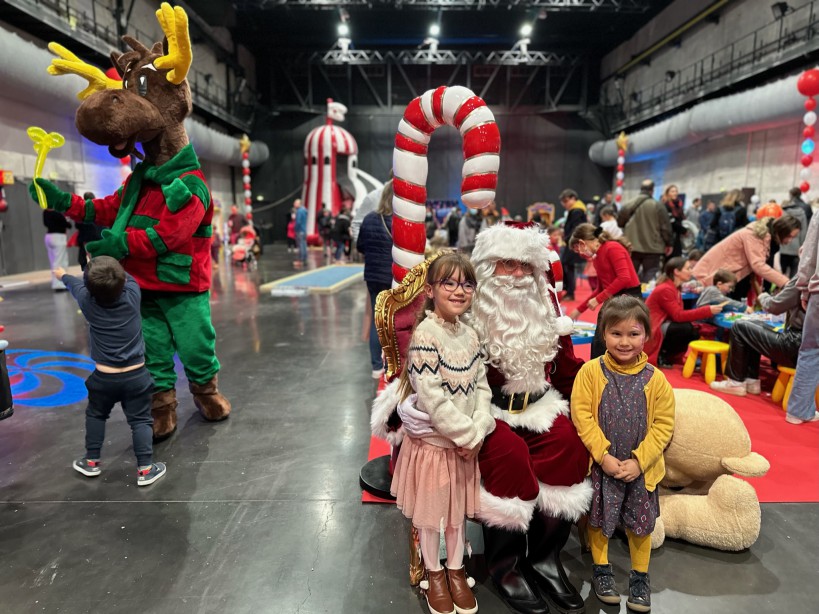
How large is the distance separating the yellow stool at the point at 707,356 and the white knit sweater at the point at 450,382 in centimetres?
309

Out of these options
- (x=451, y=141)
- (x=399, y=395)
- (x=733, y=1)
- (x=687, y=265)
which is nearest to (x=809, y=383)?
(x=687, y=265)

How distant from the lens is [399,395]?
6.31ft

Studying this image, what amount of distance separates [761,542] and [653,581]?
23.1 inches

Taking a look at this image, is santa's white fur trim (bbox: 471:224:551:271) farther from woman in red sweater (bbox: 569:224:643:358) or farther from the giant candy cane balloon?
woman in red sweater (bbox: 569:224:643:358)

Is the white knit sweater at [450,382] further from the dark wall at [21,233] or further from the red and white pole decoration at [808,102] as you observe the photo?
the dark wall at [21,233]

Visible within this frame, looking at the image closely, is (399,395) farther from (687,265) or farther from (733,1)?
(733,1)

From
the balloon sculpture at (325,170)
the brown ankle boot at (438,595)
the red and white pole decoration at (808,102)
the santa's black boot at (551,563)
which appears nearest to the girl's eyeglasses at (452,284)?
the santa's black boot at (551,563)

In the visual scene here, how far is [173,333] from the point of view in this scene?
3061mm

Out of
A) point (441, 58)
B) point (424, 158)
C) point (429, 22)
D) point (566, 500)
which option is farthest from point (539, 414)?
point (441, 58)

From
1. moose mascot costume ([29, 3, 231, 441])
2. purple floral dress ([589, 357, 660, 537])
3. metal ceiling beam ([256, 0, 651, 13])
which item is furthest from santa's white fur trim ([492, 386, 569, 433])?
metal ceiling beam ([256, 0, 651, 13])

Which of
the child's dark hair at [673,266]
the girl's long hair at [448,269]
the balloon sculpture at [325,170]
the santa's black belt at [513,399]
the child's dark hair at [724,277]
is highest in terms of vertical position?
the balloon sculpture at [325,170]

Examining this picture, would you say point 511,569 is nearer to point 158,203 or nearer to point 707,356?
point 158,203

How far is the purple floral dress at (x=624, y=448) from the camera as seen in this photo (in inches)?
69.4

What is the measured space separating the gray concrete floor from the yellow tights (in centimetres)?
12
